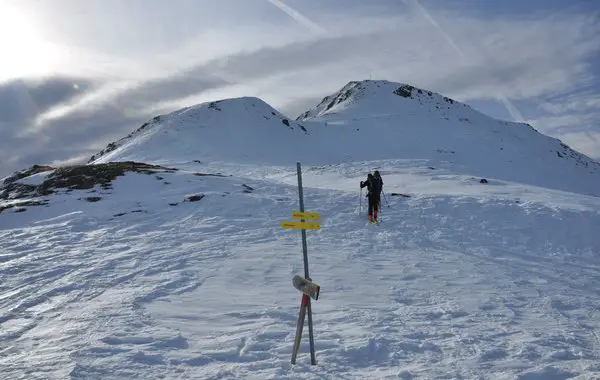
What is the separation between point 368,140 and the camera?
213 feet

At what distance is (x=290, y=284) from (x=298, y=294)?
80 centimetres

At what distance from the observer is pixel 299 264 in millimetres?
12086

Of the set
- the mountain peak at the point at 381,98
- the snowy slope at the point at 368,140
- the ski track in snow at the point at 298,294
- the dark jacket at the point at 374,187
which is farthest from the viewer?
the mountain peak at the point at 381,98

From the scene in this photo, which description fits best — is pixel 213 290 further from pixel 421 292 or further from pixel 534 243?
pixel 534 243

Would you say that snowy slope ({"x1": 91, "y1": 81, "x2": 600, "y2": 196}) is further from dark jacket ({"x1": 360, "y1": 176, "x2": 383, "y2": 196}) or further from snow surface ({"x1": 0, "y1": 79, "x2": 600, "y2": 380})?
dark jacket ({"x1": 360, "y1": 176, "x2": 383, "y2": 196})

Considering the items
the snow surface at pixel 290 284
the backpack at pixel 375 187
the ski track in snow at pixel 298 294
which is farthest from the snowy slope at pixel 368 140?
the ski track in snow at pixel 298 294

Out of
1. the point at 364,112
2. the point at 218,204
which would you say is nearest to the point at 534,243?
the point at 218,204

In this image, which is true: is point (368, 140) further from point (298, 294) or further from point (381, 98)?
point (298, 294)

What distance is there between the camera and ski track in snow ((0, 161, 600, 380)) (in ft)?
21.7

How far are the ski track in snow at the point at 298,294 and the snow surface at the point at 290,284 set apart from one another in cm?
5

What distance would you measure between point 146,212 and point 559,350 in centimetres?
1656

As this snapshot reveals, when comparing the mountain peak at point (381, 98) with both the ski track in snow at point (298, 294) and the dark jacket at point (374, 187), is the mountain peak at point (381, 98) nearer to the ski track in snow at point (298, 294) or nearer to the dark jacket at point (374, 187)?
the dark jacket at point (374, 187)

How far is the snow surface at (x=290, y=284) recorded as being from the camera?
6.65 meters

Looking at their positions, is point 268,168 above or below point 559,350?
above
